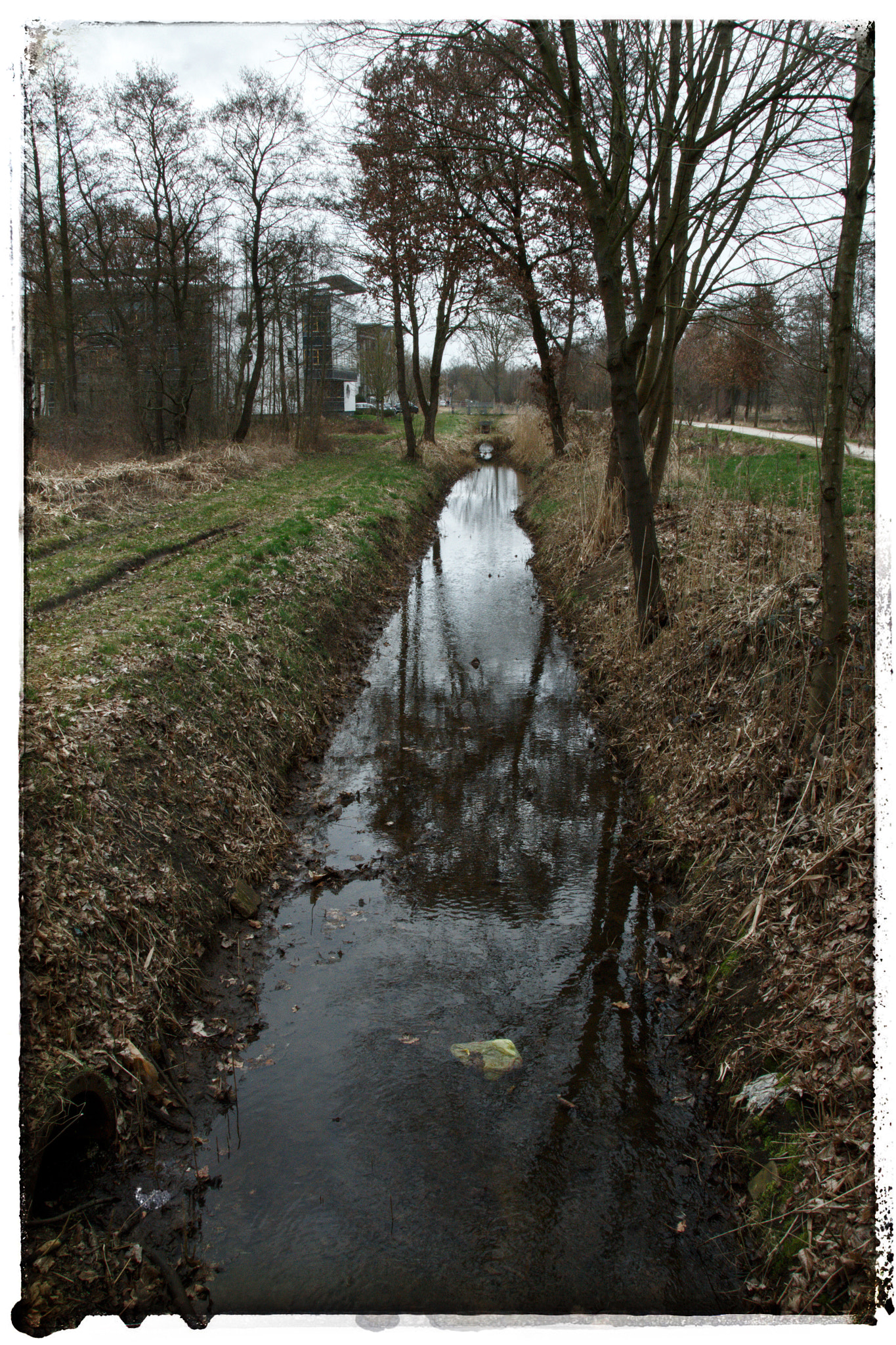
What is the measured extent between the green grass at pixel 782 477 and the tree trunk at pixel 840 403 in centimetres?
102

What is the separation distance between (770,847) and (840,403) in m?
2.19

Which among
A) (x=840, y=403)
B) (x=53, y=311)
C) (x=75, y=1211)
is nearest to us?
(x=75, y=1211)

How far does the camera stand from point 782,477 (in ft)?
38.9

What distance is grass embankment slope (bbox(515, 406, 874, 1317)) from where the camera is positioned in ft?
8.78

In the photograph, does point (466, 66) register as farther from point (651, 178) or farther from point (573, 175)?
point (651, 178)

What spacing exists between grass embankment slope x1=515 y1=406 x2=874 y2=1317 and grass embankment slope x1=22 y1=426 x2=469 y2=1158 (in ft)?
8.43

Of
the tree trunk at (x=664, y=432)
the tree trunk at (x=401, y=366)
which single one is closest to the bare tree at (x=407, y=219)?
the tree trunk at (x=401, y=366)

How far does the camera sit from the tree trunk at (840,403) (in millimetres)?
3422

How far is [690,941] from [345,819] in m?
2.64

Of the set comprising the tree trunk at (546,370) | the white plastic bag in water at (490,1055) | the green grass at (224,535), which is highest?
the tree trunk at (546,370)

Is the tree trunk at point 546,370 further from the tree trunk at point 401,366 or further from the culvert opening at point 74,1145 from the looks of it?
the culvert opening at point 74,1145

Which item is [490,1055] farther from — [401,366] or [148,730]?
[401,366]

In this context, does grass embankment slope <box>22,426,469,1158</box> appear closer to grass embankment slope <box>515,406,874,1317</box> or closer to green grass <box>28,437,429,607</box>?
green grass <box>28,437,429,607</box>

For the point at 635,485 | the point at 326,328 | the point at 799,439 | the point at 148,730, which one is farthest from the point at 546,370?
the point at 326,328
